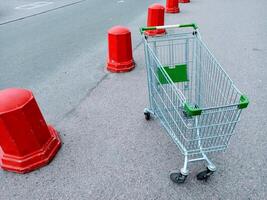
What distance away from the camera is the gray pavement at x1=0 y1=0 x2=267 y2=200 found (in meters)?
2.28

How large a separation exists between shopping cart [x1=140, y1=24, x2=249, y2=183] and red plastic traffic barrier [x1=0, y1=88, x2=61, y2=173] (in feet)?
4.09

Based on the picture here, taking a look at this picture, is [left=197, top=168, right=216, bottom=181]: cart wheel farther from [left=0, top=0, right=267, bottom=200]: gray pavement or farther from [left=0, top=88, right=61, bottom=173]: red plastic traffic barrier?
[left=0, top=88, right=61, bottom=173]: red plastic traffic barrier

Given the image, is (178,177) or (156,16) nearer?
(178,177)

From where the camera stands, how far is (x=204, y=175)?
2291 millimetres

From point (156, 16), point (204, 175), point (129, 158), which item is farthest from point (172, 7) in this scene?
point (204, 175)

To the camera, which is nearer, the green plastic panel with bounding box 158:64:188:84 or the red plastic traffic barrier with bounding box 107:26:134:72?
the green plastic panel with bounding box 158:64:188:84

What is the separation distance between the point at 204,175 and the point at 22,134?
1798 mm

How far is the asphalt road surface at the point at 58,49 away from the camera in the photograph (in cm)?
405

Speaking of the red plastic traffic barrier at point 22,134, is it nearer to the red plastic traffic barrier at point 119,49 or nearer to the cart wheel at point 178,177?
the cart wheel at point 178,177

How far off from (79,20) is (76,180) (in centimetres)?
749

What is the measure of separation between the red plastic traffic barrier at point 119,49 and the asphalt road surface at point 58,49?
0.32m

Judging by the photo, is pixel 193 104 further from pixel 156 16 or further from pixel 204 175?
pixel 156 16

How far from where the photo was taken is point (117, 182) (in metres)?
2.37

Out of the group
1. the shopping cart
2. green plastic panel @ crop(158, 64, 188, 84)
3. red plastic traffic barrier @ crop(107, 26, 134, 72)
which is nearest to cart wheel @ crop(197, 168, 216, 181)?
the shopping cart
